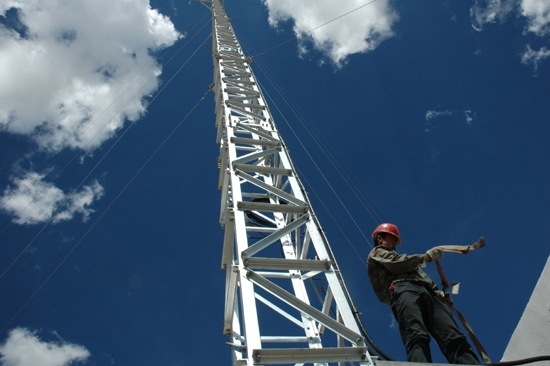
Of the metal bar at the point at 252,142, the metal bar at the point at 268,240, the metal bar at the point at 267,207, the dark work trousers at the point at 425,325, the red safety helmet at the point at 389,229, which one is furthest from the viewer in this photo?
the metal bar at the point at 252,142

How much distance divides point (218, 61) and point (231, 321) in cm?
1016

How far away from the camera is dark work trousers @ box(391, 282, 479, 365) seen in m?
4.14

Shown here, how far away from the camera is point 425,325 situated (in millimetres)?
4609

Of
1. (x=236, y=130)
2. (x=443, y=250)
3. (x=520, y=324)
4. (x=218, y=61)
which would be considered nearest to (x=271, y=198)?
(x=236, y=130)

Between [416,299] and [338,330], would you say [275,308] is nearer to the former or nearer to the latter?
[338,330]

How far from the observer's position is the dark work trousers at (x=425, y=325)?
414 cm

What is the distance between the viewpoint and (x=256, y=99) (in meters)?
12.0

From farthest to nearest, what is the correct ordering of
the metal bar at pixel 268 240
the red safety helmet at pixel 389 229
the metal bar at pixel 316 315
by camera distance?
the red safety helmet at pixel 389 229
the metal bar at pixel 268 240
the metal bar at pixel 316 315

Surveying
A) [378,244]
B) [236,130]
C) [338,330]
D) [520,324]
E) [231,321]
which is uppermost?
[236,130]

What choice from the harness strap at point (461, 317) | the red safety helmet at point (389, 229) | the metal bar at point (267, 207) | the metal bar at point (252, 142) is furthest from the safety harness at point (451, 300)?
the metal bar at point (252, 142)

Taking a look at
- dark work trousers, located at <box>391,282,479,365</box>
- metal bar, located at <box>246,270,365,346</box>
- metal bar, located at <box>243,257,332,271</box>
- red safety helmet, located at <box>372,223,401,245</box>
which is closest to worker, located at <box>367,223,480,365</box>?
dark work trousers, located at <box>391,282,479,365</box>

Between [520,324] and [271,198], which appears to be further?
[271,198]

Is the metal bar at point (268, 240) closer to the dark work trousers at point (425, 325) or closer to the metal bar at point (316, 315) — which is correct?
the metal bar at point (316, 315)

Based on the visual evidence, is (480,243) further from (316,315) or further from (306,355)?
(306,355)
